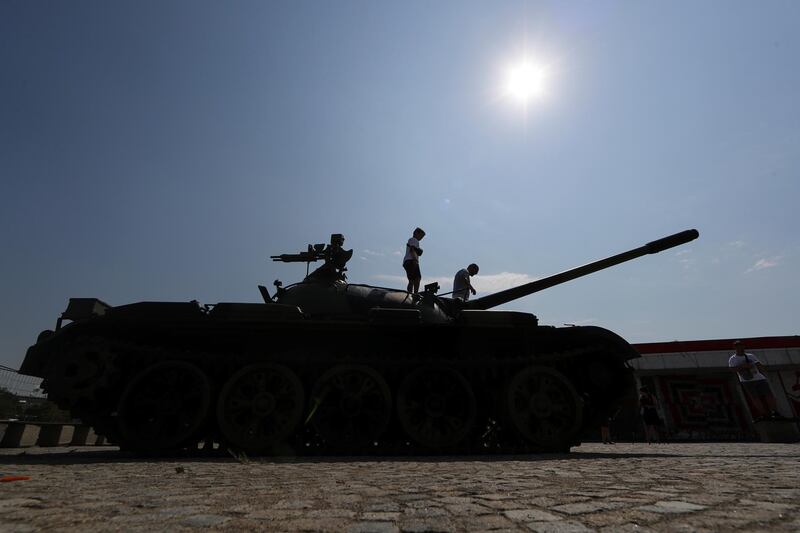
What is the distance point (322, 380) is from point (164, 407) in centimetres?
268

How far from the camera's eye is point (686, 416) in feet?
56.9

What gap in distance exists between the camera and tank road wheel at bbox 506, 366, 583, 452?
718 cm

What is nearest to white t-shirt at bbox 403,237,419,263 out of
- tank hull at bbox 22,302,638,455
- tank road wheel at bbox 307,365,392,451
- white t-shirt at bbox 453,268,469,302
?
white t-shirt at bbox 453,268,469,302

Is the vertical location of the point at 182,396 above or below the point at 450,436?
above

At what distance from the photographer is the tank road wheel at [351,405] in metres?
6.88

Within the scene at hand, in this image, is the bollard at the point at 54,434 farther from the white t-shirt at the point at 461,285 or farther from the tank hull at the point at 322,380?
the white t-shirt at the point at 461,285

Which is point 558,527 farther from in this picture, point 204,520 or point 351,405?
point 351,405

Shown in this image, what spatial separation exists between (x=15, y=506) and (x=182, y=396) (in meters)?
5.15

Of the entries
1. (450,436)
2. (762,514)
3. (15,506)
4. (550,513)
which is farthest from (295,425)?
(762,514)

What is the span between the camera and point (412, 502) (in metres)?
2.28

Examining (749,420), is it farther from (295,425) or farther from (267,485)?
(267,485)

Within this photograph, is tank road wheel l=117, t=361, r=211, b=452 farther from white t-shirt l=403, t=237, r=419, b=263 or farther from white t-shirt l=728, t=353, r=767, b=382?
white t-shirt l=728, t=353, r=767, b=382

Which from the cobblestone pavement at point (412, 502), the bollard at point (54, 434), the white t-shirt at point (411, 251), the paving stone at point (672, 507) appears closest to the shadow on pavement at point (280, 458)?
the cobblestone pavement at point (412, 502)

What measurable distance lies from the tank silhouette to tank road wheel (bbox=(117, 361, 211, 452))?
0.07 ft
